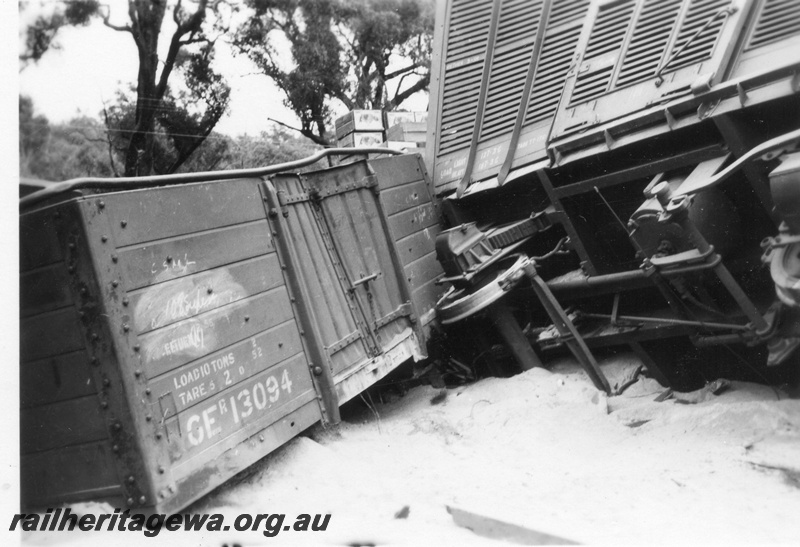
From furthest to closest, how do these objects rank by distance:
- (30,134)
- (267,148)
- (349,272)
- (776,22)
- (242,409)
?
(267,148) < (349,272) < (776,22) < (242,409) < (30,134)

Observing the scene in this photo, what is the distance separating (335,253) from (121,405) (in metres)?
2.15

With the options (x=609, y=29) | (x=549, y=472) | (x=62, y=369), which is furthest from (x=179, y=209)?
(x=609, y=29)

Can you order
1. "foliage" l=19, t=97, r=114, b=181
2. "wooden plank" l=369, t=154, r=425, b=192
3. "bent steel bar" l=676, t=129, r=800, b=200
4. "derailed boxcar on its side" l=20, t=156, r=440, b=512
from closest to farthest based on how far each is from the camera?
"derailed boxcar on its side" l=20, t=156, r=440, b=512
"foliage" l=19, t=97, r=114, b=181
"bent steel bar" l=676, t=129, r=800, b=200
"wooden plank" l=369, t=154, r=425, b=192

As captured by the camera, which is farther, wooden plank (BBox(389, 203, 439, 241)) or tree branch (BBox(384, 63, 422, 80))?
tree branch (BBox(384, 63, 422, 80))

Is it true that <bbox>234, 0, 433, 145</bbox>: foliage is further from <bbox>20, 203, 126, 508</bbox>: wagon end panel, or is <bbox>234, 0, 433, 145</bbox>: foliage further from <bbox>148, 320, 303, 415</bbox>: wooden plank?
<bbox>20, 203, 126, 508</bbox>: wagon end panel

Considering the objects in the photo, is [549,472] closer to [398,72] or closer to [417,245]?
[417,245]

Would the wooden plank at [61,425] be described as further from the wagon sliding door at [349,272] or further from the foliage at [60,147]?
the wagon sliding door at [349,272]

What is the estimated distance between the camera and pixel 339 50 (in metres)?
8.60

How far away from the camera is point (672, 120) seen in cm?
435

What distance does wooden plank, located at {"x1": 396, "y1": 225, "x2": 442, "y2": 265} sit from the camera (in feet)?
18.9

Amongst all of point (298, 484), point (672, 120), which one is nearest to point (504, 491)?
point (298, 484)

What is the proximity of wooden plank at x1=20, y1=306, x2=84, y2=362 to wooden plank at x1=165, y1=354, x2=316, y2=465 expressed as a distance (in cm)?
61

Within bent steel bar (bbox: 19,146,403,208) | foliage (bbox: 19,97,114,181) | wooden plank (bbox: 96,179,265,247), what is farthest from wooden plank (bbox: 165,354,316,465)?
foliage (bbox: 19,97,114,181)
